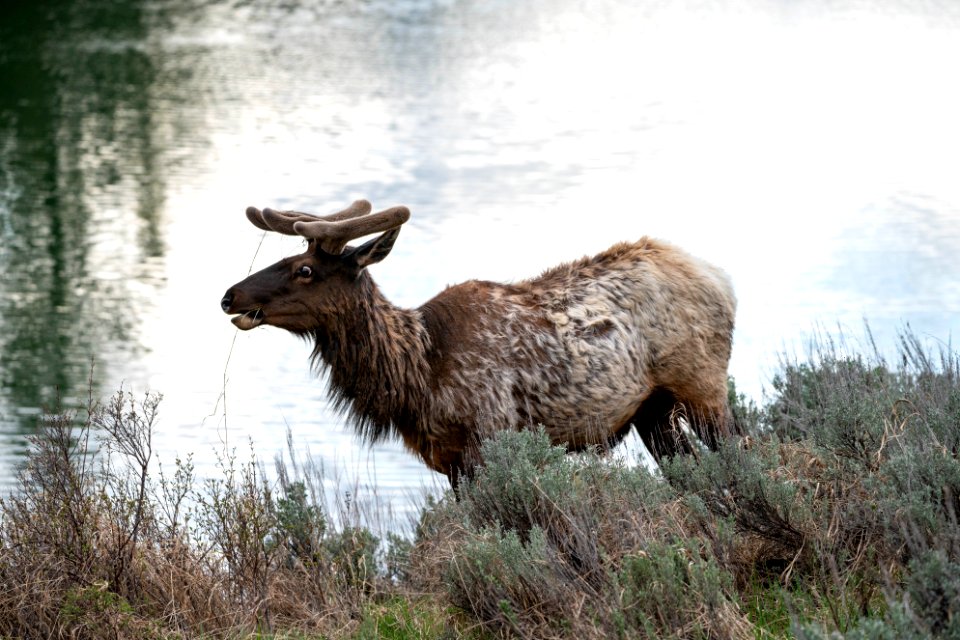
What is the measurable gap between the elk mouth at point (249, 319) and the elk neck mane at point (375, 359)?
326 millimetres

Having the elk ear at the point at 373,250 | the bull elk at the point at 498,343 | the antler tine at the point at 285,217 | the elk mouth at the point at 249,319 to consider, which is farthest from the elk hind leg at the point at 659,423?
the elk mouth at the point at 249,319

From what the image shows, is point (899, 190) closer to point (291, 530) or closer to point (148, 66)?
point (291, 530)

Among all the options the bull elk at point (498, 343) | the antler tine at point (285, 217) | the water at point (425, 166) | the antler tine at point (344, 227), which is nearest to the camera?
the antler tine at point (344, 227)

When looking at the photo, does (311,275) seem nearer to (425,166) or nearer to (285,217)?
(285,217)

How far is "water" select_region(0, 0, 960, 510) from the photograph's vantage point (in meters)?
14.2

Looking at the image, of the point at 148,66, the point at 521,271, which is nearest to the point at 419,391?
the point at 521,271

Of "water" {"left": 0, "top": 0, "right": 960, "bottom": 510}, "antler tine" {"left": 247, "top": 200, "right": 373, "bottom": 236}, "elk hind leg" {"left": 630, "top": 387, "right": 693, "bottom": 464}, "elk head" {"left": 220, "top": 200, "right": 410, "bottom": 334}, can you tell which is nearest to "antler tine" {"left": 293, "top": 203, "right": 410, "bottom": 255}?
"elk head" {"left": 220, "top": 200, "right": 410, "bottom": 334}

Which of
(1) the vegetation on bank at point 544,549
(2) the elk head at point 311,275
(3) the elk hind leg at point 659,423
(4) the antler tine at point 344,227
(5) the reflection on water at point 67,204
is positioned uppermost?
(4) the antler tine at point 344,227

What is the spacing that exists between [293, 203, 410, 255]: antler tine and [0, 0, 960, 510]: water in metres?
1.16

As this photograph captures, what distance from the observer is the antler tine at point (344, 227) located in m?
6.94

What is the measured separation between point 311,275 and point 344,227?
33 centimetres

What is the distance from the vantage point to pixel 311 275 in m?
7.09

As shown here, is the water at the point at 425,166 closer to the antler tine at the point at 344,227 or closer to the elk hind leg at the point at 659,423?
the antler tine at the point at 344,227

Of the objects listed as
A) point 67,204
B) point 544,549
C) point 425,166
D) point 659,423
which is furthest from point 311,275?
point 425,166
